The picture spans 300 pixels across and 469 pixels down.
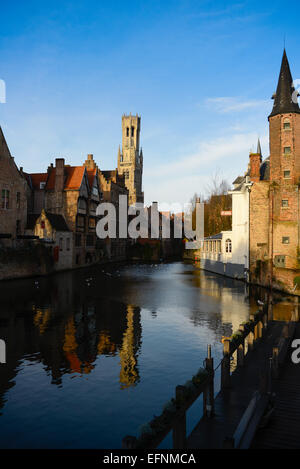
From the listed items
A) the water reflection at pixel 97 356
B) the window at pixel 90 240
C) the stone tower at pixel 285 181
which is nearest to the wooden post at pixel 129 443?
the water reflection at pixel 97 356

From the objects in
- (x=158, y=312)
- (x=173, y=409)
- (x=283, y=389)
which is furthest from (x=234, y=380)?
(x=158, y=312)

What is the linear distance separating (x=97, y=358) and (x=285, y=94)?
35.1 meters

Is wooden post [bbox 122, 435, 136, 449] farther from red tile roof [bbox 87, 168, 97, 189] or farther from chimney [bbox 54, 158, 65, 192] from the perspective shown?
red tile roof [bbox 87, 168, 97, 189]

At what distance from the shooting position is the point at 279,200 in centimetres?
3691

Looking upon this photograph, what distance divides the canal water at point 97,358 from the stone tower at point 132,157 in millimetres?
106953

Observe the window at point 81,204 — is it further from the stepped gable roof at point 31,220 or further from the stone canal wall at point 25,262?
the stone canal wall at point 25,262

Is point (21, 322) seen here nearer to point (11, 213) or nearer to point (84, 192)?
point (11, 213)

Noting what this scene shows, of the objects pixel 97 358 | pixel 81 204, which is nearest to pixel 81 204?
pixel 81 204

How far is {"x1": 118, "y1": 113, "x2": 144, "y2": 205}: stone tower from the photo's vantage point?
139125 mm

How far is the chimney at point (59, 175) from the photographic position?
186 feet

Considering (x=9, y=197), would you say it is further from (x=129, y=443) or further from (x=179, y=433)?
(x=129, y=443)

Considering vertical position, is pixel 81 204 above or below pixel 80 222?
above

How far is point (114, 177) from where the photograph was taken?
270ft
